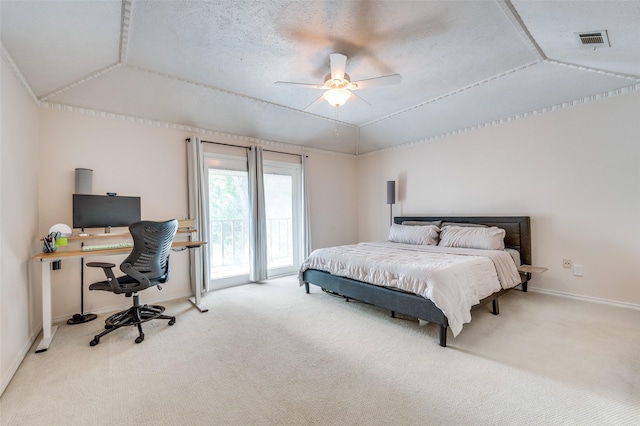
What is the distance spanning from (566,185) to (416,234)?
201 cm

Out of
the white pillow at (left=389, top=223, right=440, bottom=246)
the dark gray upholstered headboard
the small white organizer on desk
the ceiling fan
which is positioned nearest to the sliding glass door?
the small white organizer on desk

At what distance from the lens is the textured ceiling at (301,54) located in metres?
2.15

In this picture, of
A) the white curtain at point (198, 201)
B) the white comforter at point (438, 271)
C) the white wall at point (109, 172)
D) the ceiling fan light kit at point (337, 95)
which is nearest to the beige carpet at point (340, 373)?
the white comforter at point (438, 271)

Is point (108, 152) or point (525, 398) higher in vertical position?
point (108, 152)

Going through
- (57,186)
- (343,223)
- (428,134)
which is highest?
(428,134)

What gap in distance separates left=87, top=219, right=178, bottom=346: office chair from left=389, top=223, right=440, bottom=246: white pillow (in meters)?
3.39

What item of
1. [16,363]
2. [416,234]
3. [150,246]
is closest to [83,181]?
[150,246]

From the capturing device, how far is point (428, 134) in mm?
4996

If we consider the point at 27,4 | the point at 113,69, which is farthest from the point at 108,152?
the point at 27,4

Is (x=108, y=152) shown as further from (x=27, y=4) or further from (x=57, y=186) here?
(x=27, y=4)

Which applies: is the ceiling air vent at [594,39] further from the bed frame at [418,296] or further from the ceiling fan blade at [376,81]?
the bed frame at [418,296]

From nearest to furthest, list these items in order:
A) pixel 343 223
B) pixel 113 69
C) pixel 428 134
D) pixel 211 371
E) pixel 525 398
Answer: pixel 525 398
pixel 211 371
pixel 113 69
pixel 428 134
pixel 343 223

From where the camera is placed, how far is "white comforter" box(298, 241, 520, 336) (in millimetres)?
2490

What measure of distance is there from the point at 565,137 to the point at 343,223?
382 cm
